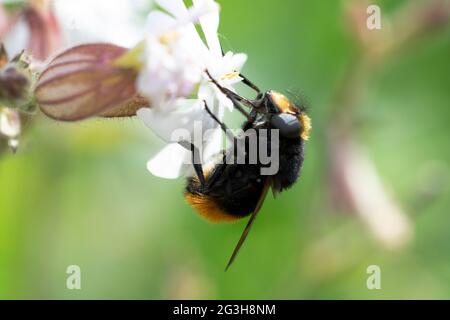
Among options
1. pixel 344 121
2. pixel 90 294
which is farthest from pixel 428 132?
pixel 90 294

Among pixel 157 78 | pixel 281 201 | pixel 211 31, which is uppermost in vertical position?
pixel 281 201

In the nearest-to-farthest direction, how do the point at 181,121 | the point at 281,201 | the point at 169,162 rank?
the point at 181,121 → the point at 169,162 → the point at 281,201

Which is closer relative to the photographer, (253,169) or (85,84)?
(85,84)

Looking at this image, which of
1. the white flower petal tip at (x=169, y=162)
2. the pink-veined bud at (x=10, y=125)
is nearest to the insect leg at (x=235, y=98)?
the white flower petal tip at (x=169, y=162)

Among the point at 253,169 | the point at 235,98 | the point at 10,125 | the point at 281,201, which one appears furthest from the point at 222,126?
the point at 281,201

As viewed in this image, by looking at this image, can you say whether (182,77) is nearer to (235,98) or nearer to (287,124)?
(235,98)

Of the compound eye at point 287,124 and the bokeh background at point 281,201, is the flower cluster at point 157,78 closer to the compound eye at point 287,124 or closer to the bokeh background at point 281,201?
the compound eye at point 287,124
